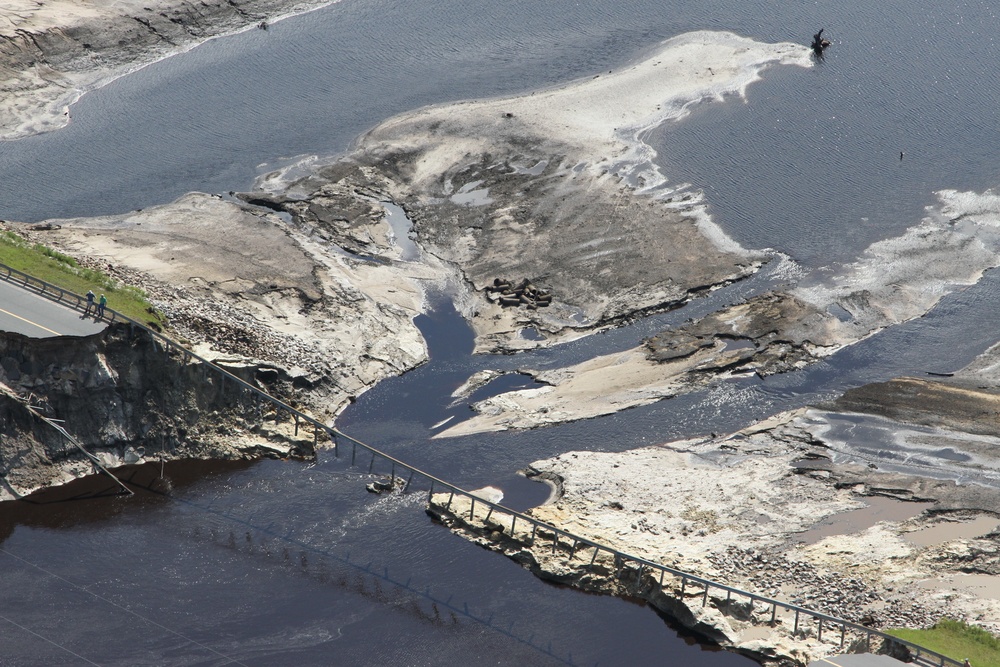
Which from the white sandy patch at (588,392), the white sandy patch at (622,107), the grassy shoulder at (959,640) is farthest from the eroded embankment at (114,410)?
the grassy shoulder at (959,640)

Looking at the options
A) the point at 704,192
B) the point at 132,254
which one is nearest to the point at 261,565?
the point at 132,254

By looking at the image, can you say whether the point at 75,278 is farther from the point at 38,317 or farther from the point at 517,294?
the point at 517,294

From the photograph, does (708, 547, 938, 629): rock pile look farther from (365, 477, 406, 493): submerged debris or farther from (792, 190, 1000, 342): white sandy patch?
(792, 190, 1000, 342): white sandy patch

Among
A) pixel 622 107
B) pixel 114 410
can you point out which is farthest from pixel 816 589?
pixel 622 107

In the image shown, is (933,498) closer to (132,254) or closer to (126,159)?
(132,254)

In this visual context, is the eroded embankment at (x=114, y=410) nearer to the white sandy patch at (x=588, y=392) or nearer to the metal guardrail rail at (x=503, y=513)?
the metal guardrail rail at (x=503, y=513)
